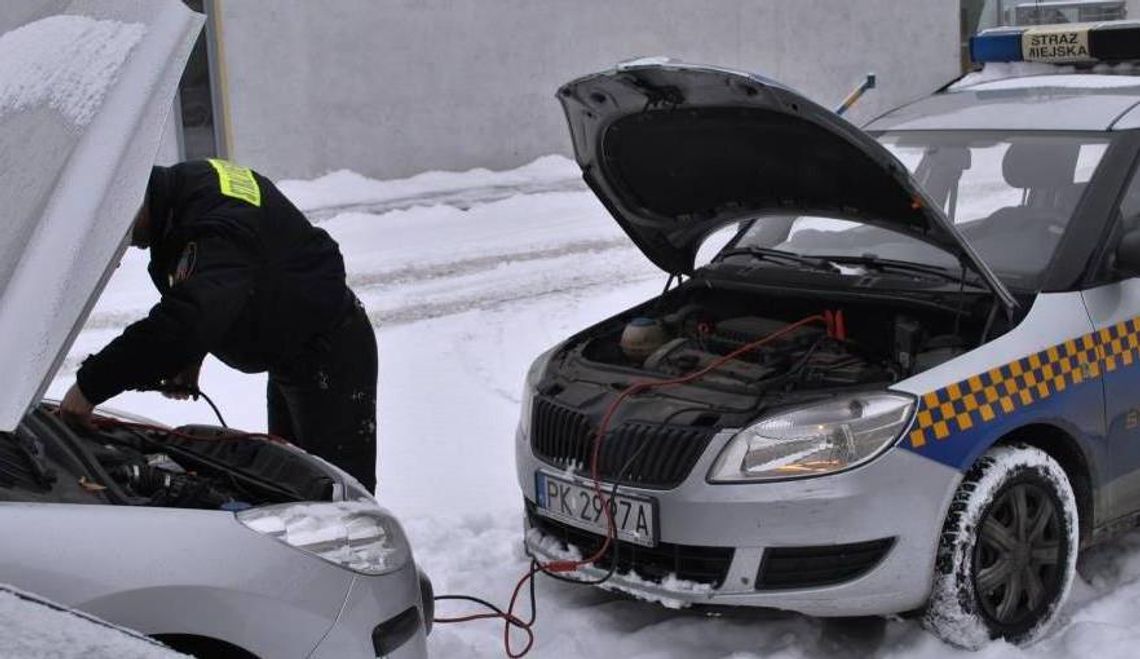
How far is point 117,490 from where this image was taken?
3.15 m

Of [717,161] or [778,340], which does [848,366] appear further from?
[717,161]

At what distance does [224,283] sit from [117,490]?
986mm

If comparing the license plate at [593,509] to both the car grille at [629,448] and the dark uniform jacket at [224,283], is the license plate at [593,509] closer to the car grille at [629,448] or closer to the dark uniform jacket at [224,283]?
the car grille at [629,448]

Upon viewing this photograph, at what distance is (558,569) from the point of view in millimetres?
4234

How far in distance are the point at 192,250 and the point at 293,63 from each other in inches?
412

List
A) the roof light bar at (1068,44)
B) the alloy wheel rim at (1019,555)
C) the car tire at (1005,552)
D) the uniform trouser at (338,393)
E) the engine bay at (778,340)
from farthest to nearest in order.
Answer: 1. the roof light bar at (1068,44)
2. the uniform trouser at (338,393)
3. the engine bay at (778,340)
4. the alloy wheel rim at (1019,555)
5. the car tire at (1005,552)

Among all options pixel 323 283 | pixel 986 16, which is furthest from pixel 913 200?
pixel 986 16

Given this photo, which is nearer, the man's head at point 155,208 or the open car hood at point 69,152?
the open car hood at point 69,152

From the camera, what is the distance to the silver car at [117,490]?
91.4 inches

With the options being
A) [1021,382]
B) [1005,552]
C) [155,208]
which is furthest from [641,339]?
[155,208]

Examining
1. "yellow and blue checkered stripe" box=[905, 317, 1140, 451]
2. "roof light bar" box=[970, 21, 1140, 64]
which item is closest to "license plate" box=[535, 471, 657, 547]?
"yellow and blue checkered stripe" box=[905, 317, 1140, 451]

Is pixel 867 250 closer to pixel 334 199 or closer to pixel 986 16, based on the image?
pixel 334 199

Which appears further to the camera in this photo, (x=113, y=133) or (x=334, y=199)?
(x=334, y=199)

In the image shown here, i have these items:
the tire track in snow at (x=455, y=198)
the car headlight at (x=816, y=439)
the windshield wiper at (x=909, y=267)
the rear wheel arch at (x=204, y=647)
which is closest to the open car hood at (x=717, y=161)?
the windshield wiper at (x=909, y=267)
